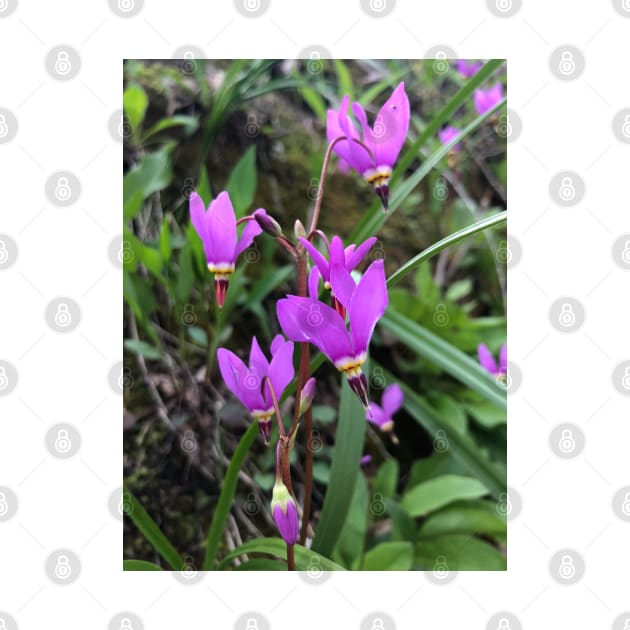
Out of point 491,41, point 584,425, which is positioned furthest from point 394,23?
point 584,425

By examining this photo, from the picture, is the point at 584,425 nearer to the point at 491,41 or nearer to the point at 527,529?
the point at 527,529

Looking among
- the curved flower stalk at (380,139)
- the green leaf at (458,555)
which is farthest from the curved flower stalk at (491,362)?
the curved flower stalk at (380,139)

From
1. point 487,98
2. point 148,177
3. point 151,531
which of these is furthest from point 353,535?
point 487,98

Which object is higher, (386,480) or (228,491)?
(386,480)

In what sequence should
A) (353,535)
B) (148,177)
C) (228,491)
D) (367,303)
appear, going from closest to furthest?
1. (367,303)
2. (228,491)
3. (353,535)
4. (148,177)

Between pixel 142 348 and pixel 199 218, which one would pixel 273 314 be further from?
pixel 199 218

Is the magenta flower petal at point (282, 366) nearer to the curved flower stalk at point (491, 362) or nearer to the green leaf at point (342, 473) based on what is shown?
the green leaf at point (342, 473)
